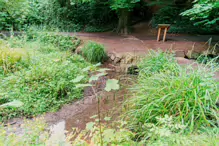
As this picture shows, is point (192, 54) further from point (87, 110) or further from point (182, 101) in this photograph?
point (87, 110)

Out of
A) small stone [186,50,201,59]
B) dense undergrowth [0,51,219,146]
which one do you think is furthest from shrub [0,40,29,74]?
small stone [186,50,201,59]

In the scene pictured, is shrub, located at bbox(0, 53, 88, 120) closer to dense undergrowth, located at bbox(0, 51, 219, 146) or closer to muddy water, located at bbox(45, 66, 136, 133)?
muddy water, located at bbox(45, 66, 136, 133)

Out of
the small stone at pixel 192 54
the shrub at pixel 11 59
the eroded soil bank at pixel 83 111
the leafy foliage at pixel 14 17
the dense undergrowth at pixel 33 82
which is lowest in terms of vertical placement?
the eroded soil bank at pixel 83 111

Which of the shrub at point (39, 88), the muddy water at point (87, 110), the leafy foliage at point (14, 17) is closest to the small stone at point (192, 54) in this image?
the muddy water at point (87, 110)

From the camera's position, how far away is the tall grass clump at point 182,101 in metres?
1.82

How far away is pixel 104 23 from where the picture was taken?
404 inches

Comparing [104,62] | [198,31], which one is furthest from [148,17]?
[104,62]

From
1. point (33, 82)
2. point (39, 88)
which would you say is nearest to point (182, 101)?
point (39, 88)

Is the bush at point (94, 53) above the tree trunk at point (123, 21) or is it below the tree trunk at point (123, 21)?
below

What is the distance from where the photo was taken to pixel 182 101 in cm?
193

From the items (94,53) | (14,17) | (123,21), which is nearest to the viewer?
(94,53)

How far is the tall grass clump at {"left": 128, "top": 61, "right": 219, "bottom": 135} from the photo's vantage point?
5.98 ft

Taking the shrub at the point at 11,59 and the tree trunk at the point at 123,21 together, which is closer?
the shrub at the point at 11,59

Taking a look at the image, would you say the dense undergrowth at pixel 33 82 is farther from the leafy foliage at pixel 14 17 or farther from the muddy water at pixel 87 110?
the leafy foliage at pixel 14 17
